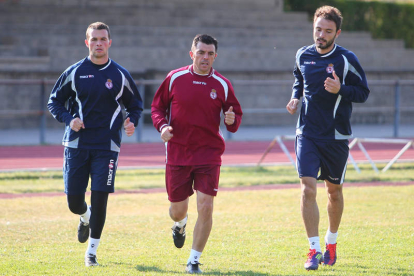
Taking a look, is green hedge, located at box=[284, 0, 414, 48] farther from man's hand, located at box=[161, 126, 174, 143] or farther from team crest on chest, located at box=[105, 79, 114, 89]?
man's hand, located at box=[161, 126, 174, 143]

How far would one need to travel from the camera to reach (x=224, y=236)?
7.56 m

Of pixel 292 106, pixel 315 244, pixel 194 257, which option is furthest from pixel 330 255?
pixel 292 106

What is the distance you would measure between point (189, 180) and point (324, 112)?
55.5 inches

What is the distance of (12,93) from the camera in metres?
21.3

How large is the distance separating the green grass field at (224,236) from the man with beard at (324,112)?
1.85 ft

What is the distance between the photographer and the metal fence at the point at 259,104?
1870 cm

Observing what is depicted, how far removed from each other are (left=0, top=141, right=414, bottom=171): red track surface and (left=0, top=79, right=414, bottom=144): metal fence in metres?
1.24

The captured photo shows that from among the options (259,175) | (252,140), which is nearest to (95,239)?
(259,175)

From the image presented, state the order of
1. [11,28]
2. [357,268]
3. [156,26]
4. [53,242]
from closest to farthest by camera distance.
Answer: [357,268]
[53,242]
[11,28]
[156,26]

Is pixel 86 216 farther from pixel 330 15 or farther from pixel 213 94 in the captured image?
pixel 330 15

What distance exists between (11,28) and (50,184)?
1394cm

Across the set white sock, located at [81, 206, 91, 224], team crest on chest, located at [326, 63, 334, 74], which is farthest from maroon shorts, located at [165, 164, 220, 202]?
team crest on chest, located at [326, 63, 334, 74]

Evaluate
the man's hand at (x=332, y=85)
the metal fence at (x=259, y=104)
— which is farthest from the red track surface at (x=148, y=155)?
the man's hand at (x=332, y=85)

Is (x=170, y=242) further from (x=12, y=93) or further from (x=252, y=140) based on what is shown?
(x=12, y=93)
